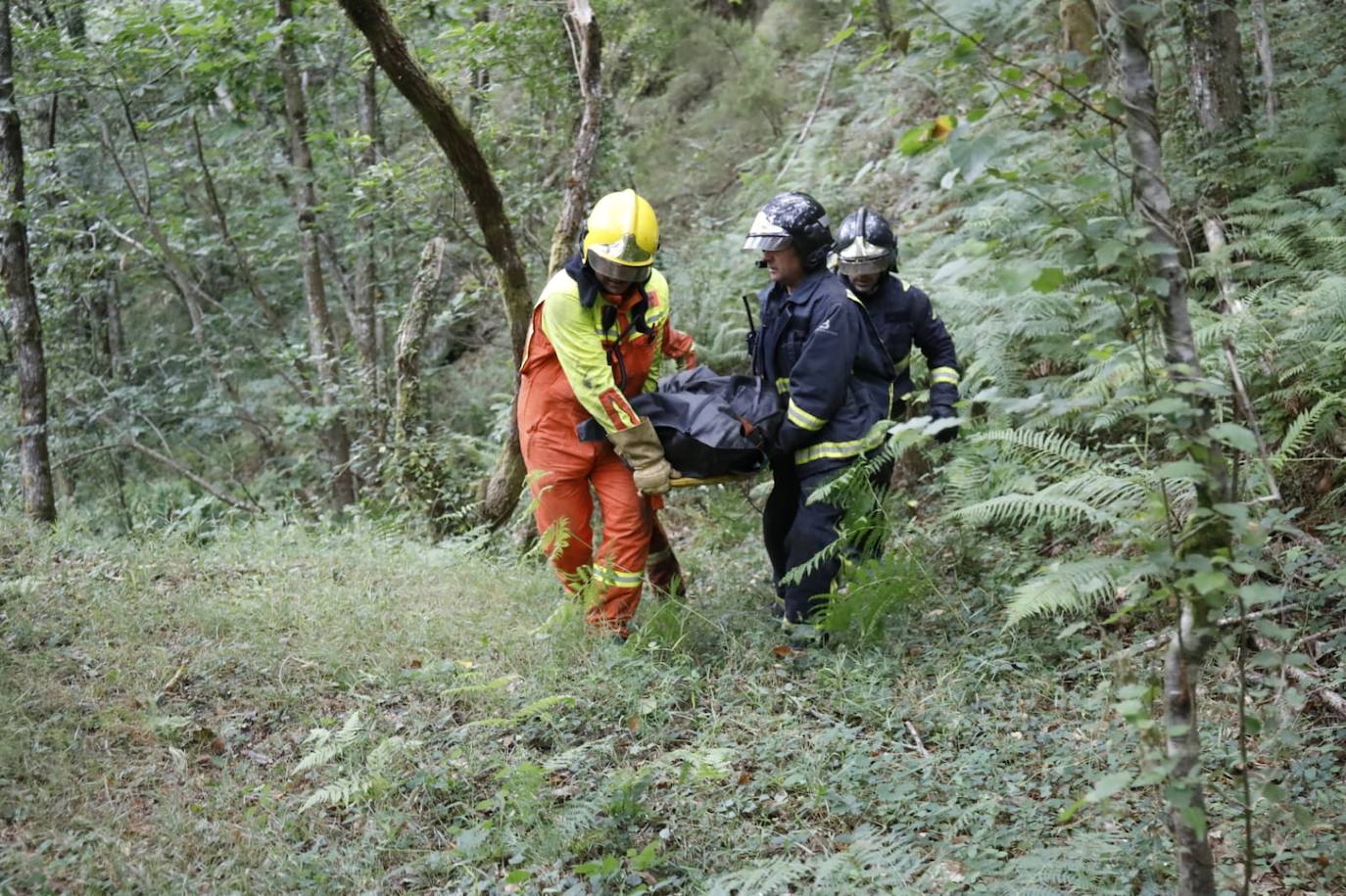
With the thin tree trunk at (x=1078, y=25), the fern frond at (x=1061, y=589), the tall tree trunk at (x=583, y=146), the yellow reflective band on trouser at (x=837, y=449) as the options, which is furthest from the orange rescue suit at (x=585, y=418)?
the thin tree trunk at (x=1078, y=25)

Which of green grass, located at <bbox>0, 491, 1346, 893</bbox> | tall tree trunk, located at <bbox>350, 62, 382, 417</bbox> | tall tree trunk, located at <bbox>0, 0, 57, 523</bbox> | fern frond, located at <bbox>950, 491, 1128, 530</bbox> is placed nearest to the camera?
green grass, located at <bbox>0, 491, 1346, 893</bbox>

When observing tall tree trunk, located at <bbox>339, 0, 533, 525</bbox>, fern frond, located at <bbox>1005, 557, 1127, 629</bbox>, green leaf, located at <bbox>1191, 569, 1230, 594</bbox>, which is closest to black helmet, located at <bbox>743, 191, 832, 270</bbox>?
fern frond, located at <bbox>1005, 557, 1127, 629</bbox>

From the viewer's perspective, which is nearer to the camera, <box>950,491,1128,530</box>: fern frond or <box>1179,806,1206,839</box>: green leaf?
<box>1179,806,1206,839</box>: green leaf

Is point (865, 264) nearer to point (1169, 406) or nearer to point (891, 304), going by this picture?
point (891, 304)

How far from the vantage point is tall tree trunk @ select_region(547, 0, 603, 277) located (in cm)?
790

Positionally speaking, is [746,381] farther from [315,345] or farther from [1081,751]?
[315,345]

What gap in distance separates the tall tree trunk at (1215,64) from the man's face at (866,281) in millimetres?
3301

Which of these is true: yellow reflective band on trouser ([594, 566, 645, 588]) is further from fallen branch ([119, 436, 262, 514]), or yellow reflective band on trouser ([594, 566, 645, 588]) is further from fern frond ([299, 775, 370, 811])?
fallen branch ([119, 436, 262, 514])

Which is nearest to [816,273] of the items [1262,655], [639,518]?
[639,518]

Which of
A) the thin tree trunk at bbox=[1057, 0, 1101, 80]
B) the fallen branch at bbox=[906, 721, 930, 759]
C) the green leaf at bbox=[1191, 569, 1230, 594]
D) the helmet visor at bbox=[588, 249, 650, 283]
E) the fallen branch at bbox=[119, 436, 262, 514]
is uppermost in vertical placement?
the thin tree trunk at bbox=[1057, 0, 1101, 80]

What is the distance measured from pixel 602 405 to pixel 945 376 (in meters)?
1.95

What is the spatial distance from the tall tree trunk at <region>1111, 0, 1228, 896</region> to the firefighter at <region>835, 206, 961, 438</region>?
9.74ft

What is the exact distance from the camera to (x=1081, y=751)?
395cm

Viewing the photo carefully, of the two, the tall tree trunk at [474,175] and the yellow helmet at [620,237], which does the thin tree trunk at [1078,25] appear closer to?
the tall tree trunk at [474,175]
